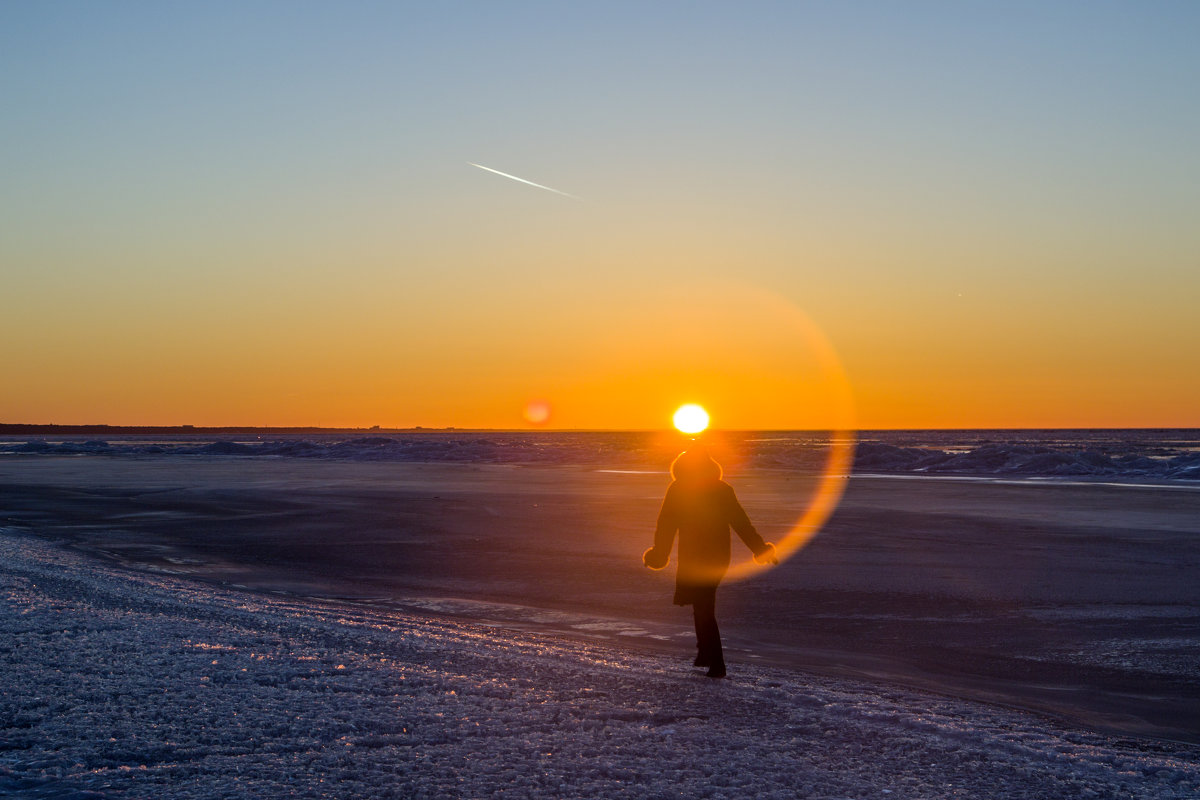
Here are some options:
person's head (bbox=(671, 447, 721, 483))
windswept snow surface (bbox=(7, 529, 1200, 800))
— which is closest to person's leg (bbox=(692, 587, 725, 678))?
windswept snow surface (bbox=(7, 529, 1200, 800))

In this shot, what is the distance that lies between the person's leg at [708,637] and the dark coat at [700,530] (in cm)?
13

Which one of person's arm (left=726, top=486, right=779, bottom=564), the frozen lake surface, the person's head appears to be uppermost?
the person's head

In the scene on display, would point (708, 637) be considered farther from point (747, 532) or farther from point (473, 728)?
point (473, 728)

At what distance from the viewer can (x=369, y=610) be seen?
380 inches

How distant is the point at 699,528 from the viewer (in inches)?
290

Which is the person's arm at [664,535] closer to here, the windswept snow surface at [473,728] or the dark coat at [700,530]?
the dark coat at [700,530]

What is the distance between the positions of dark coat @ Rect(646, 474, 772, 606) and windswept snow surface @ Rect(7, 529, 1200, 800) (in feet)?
2.51

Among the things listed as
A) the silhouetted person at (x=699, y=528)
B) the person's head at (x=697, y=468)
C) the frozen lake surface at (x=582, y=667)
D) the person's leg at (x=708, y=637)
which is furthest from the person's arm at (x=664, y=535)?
the frozen lake surface at (x=582, y=667)

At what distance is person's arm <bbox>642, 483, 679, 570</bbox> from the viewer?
7344mm

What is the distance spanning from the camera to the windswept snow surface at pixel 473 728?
15.0 feet

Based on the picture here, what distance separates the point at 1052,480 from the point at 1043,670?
27.5 m

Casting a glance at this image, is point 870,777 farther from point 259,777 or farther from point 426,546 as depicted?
point 426,546

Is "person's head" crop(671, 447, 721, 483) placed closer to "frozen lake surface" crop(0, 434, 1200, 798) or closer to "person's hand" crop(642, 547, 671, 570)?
"person's hand" crop(642, 547, 671, 570)

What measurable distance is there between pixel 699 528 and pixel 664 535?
0.28 meters
